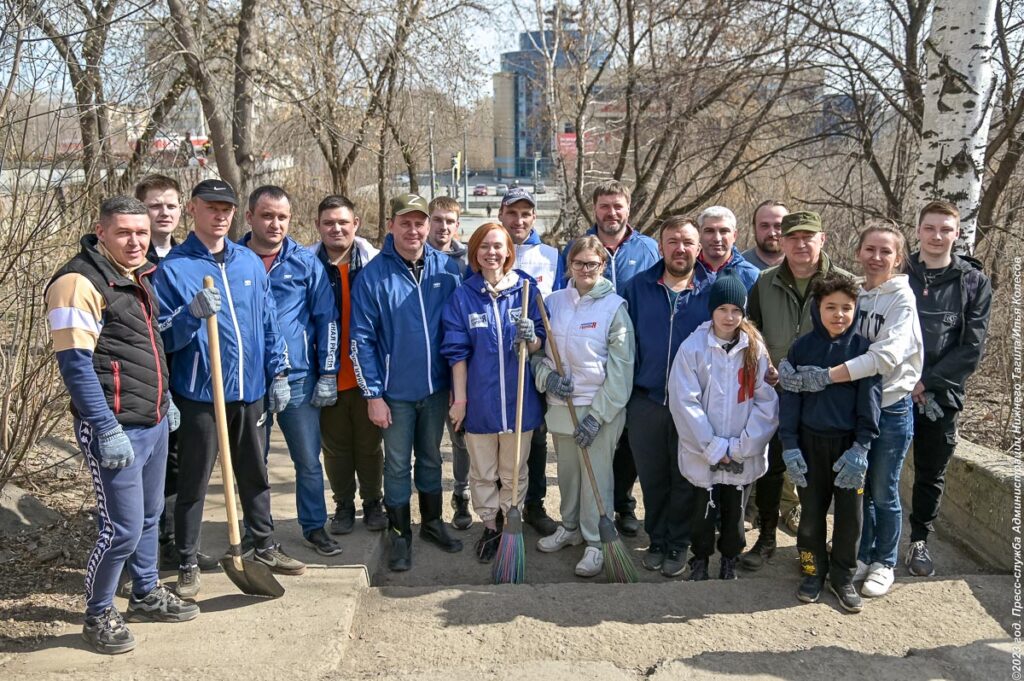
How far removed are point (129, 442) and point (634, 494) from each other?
11.8 feet

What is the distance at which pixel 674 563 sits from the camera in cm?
427

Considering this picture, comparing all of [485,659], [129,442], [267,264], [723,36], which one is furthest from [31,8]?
[723,36]

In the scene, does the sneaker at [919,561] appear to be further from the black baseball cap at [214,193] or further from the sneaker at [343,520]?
the black baseball cap at [214,193]

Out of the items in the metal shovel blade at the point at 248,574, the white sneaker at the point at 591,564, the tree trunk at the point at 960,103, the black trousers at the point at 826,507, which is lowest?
the white sneaker at the point at 591,564

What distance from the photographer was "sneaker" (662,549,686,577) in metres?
4.25

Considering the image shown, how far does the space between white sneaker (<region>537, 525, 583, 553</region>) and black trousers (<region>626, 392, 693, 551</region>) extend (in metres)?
0.50

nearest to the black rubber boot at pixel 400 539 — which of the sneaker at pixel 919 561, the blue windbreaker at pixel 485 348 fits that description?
the blue windbreaker at pixel 485 348

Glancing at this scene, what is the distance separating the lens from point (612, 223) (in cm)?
468

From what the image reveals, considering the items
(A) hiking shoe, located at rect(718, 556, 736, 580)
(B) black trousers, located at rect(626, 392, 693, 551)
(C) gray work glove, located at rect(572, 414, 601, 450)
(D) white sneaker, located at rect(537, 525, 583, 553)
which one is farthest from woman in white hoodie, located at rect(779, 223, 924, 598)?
(D) white sneaker, located at rect(537, 525, 583, 553)

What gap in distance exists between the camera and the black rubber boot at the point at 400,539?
4.35 metres

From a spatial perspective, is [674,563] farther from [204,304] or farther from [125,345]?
[125,345]

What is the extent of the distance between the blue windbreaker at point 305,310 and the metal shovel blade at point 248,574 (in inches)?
36.5

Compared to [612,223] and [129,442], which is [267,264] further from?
[612,223]

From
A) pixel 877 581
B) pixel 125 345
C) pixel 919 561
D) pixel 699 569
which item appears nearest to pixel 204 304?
pixel 125 345
